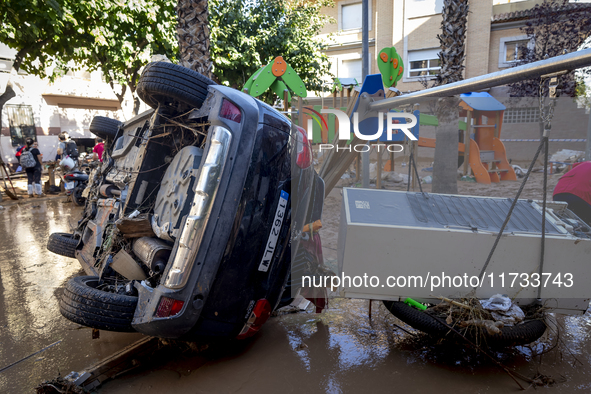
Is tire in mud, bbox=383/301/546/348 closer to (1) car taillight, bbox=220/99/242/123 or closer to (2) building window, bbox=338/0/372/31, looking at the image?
(1) car taillight, bbox=220/99/242/123

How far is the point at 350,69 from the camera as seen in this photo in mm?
25234

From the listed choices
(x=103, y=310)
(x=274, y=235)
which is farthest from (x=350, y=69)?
(x=103, y=310)

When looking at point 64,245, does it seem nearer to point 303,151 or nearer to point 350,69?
point 303,151

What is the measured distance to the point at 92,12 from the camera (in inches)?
425

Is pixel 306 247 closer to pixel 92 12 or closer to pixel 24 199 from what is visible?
pixel 92 12

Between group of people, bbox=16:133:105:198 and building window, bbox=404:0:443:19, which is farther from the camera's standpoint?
building window, bbox=404:0:443:19

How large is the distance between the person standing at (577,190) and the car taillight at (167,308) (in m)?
2.80

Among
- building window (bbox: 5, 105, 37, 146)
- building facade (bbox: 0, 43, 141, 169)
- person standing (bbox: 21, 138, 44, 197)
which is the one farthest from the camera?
building window (bbox: 5, 105, 37, 146)

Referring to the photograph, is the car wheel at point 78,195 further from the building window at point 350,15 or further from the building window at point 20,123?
the building window at point 350,15

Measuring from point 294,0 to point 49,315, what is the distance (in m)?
19.7

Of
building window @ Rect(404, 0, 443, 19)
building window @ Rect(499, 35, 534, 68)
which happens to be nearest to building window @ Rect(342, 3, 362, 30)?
building window @ Rect(404, 0, 443, 19)

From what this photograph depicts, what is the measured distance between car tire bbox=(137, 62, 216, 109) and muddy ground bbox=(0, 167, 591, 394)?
1.39 meters

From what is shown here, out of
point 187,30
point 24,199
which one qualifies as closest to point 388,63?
point 187,30

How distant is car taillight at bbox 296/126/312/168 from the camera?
3.09 metres
